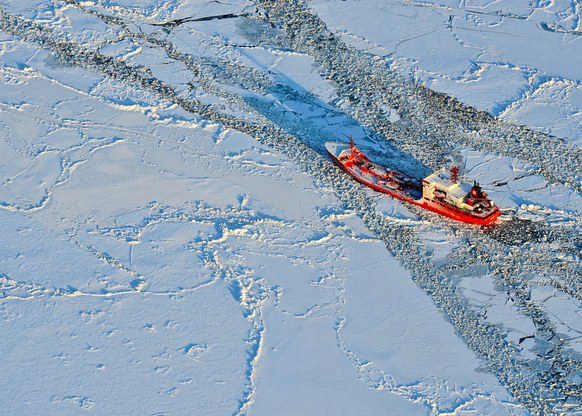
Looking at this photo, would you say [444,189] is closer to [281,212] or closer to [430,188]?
[430,188]

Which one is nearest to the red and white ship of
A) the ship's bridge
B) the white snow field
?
the ship's bridge

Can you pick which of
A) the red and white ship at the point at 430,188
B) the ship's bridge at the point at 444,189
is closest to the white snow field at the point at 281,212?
the red and white ship at the point at 430,188

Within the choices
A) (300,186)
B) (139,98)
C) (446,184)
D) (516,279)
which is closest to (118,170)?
(139,98)

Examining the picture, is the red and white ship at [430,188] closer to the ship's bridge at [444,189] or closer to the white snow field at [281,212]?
the ship's bridge at [444,189]

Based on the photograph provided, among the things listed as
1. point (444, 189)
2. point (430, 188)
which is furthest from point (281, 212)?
point (444, 189)

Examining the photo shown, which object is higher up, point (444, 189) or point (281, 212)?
point (444, 189)

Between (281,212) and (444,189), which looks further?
(281,212)
